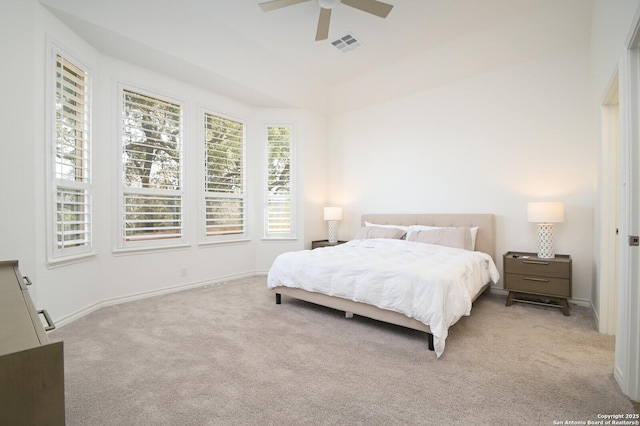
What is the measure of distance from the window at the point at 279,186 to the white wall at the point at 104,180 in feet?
0.49

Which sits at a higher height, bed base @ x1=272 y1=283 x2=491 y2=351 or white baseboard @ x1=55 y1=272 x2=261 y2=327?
bed base @ x1=272 y1=283 x2=491 y2=351

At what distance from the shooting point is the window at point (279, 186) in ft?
18.4

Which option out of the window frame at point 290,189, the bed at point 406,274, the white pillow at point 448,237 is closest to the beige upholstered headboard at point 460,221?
the bed at point 406,274

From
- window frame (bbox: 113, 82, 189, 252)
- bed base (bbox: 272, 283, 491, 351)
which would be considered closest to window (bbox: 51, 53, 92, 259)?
window frame (bbox: 113, 82, 189, 252)

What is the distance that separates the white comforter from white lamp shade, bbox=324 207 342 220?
151 cm

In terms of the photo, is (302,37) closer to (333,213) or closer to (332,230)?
(333,213)

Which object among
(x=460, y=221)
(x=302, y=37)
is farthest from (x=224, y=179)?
(x=460, y=221)

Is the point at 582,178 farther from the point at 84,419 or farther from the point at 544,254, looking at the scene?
the point at 84,419

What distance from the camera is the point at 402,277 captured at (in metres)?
2.68

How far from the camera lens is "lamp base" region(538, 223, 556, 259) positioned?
12.0 feet

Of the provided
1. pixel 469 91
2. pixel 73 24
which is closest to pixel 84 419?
pixel 73 24

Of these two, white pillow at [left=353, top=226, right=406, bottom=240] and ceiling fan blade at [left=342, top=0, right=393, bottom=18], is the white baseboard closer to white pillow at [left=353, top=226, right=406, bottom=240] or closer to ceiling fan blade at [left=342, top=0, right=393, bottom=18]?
white pillow at [left=353, top=226, right=406, bottom=240]

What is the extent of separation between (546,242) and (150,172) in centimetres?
495

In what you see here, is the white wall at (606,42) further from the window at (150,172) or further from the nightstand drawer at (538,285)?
the window at (150,172)
